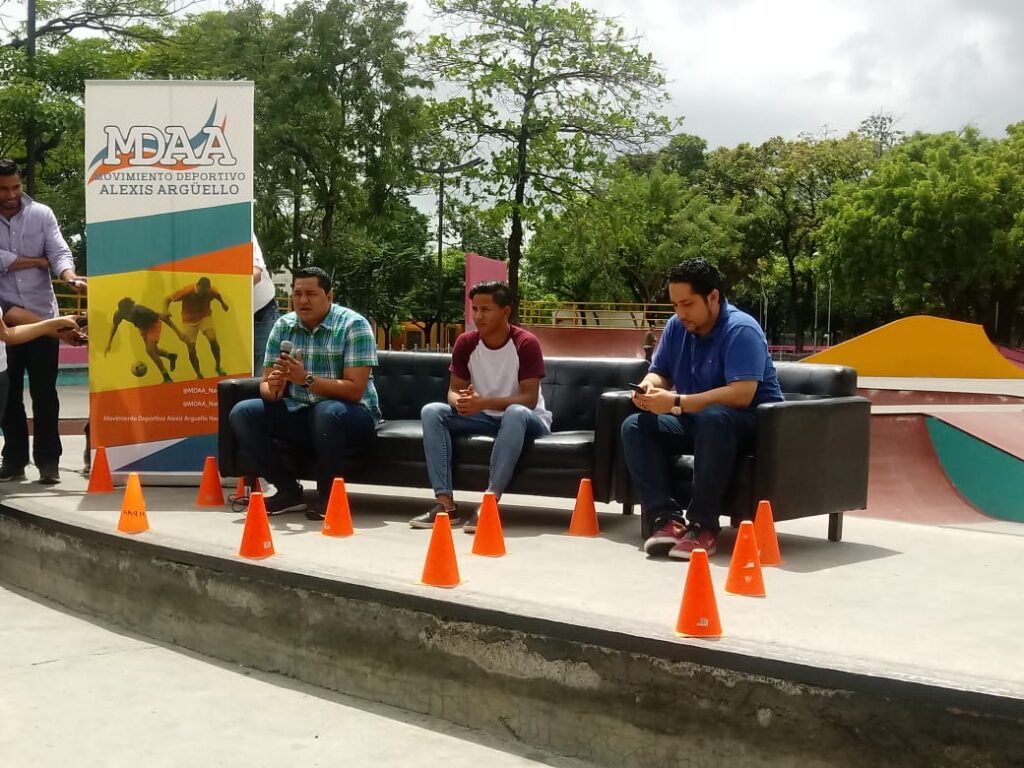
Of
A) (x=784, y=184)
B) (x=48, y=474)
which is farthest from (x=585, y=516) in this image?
(x=784, y=184)

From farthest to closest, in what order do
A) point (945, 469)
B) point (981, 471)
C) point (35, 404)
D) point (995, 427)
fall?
point (995, 427)
point (945, 469)
point (981, 471)
point (35, 404)

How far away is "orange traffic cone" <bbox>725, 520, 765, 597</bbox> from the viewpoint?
156 inches

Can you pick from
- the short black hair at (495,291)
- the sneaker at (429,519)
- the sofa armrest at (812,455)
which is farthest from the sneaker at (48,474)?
the sofa armrest at (812,455)

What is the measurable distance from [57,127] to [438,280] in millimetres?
15904

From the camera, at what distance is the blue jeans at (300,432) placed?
5480mm

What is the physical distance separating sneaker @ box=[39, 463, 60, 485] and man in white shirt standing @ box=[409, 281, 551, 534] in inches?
103

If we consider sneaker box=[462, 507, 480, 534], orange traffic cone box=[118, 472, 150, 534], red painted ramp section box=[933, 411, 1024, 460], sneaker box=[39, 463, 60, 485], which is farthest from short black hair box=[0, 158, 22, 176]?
red painted ramp section box=[933, 411, 1024, 460]

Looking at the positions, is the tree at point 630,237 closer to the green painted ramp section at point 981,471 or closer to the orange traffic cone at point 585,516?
the green painted ramp section at point 981,471

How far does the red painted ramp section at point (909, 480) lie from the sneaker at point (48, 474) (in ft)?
22.4

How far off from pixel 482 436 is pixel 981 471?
7.79m

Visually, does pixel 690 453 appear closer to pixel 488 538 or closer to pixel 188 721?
pixel 488 538

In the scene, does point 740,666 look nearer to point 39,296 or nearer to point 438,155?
point 39,296

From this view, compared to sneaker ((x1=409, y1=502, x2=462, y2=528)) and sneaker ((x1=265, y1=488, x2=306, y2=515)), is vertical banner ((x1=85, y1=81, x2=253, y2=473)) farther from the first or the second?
Result: sneaker ((x1=409, y1=502, x2=462, y2=528))

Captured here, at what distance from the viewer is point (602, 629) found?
10.8 feet
